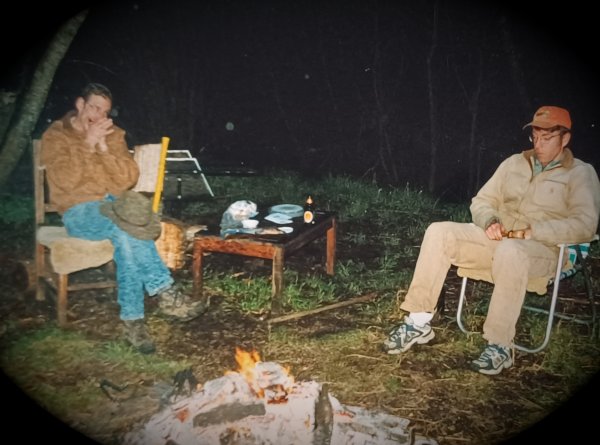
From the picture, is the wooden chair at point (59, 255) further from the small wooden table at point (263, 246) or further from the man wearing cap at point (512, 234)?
the man wearing cap at point (512, 234)

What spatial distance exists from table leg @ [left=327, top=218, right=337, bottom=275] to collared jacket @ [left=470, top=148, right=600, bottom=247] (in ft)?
5.05

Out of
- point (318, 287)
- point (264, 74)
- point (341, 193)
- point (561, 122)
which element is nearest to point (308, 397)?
point (318, 287)

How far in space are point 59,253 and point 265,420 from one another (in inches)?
74.6

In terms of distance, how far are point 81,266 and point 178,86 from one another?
9188 mm

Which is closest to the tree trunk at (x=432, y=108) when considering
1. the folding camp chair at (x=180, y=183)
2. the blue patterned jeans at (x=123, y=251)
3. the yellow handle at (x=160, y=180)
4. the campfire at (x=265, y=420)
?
the folding camp chair at (x=180, y=183)

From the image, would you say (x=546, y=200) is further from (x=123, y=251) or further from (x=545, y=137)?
(x=123, y=251)

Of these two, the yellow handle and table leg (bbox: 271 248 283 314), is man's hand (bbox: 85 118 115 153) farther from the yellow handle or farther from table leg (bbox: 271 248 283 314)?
table leg (bbox: 271 248 283 314)

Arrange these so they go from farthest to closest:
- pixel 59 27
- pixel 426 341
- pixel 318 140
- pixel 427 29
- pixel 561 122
Result: pixel 318 140 → pixel 427 29 → pixel 59 27 → pixel 426 341 → pixel 561 122

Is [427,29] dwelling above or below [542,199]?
above

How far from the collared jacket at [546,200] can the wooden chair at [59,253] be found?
2.79 meters

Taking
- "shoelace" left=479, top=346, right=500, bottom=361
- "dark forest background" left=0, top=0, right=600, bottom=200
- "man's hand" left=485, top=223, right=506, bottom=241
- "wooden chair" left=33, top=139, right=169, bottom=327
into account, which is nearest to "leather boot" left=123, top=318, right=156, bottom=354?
"wooden chair" left=33, top=139, right=169, bottom=327

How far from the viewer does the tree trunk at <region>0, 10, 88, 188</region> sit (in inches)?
186

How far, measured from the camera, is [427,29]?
9680 mm

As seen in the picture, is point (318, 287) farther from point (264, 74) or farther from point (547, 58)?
point (264, 74)
